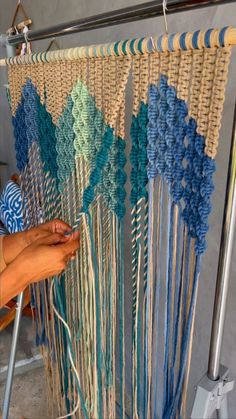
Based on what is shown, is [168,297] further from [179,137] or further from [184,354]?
[179,137]

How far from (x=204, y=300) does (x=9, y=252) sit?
0.56 meters

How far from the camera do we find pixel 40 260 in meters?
0.74

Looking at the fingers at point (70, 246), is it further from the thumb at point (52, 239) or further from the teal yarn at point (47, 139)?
the teal yarn at point (47, 139)

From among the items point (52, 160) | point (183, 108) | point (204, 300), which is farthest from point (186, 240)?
point (204, 300)

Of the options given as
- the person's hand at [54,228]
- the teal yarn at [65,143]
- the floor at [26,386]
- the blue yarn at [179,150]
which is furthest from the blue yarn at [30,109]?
the floor at [26,386]

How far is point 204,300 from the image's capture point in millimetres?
1107

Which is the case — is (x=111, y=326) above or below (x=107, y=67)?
below

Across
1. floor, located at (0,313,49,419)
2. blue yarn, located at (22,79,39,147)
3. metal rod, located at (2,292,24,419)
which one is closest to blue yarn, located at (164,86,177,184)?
blue yarn, located at (22,79,39,147)

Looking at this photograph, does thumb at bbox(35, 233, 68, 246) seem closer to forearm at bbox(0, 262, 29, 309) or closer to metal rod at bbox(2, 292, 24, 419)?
forearm at bbox(0, 262, 29, 309)

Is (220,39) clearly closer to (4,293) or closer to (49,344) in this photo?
(4,293)

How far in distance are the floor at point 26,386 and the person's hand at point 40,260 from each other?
1.10 meters

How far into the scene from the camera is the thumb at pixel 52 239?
803mm

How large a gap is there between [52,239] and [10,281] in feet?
0.45

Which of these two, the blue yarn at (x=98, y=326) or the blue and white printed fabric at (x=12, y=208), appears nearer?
the blue yarn at (x=98, y=326)
